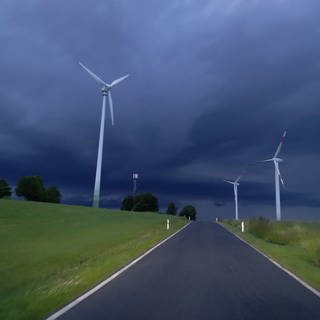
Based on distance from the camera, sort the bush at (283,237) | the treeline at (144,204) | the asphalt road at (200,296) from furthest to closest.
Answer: the treeline at (144,204) < the bush at (283,237) < the asphalt road at (200,296)

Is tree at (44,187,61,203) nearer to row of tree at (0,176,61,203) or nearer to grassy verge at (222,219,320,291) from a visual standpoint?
row of tree at (0,176,61,203)

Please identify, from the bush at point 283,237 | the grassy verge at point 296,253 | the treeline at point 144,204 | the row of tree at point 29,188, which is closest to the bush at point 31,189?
the row of tree at point 29,188

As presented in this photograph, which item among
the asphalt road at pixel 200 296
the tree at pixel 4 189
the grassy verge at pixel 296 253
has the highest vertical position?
the tree at pixel 4 189

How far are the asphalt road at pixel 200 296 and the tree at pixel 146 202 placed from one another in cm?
15237

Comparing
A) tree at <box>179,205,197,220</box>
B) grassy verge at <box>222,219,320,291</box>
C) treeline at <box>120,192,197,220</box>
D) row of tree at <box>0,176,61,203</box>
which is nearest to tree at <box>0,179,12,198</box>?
row of tree at <box>0,176,61,203</box>

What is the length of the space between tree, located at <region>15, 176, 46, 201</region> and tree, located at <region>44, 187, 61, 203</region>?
376 centimetres

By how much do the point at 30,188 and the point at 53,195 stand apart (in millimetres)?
12261

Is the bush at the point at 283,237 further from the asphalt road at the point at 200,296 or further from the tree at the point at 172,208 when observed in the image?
the tree at the point at 172,208

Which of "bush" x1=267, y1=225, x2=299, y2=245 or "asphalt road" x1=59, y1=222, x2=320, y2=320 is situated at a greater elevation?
"bush" x1=267, y1=225, x2=299, y2=245

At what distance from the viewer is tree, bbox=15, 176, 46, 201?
125375 mm

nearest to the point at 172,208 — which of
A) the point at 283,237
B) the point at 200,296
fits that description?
the point at 283,237

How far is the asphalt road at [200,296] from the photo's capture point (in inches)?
349

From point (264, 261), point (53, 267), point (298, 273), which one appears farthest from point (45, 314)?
point (264, 261)

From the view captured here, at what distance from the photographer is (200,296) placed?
1085cm
